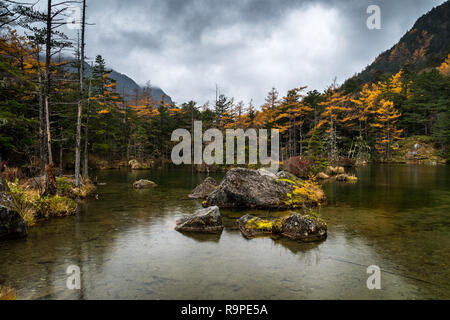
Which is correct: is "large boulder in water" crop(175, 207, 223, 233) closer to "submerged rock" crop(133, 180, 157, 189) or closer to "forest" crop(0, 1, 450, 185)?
"submerged rock" crop(133, 180, 157, 189)

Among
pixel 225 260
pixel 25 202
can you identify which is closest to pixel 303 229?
pixel 225 260

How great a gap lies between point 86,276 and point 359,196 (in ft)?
50.6

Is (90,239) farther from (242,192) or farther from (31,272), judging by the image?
(242,192)

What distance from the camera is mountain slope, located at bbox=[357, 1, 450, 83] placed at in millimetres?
114000

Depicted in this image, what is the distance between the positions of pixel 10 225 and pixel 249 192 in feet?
30.5

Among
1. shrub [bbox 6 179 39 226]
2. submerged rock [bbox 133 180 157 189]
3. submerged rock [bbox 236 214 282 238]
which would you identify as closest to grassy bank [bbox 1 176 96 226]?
shrub [bbox 6 179 39 226]

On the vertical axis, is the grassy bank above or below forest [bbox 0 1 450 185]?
below

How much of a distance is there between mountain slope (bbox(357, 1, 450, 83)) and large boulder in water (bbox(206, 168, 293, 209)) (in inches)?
4676

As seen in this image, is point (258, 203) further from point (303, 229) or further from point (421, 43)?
point (421, 43)

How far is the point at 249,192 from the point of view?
12.9 meters

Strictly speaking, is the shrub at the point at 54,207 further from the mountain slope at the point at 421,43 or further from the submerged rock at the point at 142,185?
the mountain slope at the point at 421,43

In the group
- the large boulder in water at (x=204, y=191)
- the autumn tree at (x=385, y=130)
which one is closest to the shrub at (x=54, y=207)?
the large boulder in water at (x=204, y=191)

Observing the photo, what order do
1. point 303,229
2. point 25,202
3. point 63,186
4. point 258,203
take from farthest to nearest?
point 63,186 → point 258,203 → point 25,202 → point 303,229

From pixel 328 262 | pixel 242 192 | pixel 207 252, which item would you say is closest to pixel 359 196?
pixel 242 192
